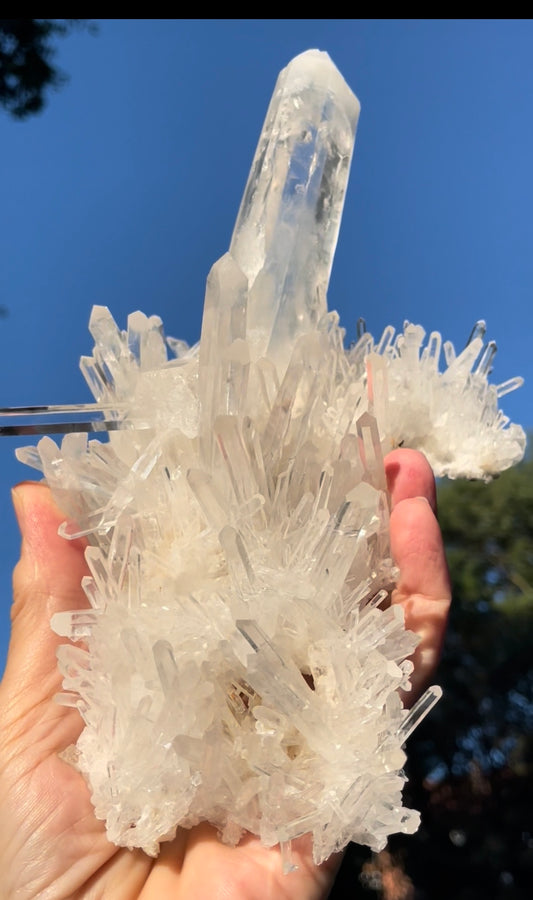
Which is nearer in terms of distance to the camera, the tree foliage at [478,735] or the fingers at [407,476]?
the fingers at [407,476]

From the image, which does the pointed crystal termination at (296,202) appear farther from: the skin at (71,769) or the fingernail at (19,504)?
the fingernail at (19,504)

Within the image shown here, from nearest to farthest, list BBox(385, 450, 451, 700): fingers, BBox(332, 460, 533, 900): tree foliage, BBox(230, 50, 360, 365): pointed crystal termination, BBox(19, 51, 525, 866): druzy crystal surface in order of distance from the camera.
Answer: BBox(19, 51, 525, 866): druzy crystal surface, BBox(385, 450, 451, 700): fingers, BBox(230, 50, 360, 365): pointed crystal termination, BBox(332, 460, 533, 900): tree foliage

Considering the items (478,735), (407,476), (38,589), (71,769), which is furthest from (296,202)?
(478,735)

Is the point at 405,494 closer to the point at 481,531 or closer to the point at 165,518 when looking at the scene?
the point at 165,518

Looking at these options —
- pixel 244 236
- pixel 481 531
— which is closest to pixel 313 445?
pixel 244 236

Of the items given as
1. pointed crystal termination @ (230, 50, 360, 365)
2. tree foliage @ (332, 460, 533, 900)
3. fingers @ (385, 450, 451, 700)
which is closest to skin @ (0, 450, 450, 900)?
fingers @ (385, 450, 451, 700)

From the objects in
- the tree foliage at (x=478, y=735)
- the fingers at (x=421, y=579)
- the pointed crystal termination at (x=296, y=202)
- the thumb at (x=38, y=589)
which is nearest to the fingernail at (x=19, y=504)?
the thumb at (x=38, y=589)

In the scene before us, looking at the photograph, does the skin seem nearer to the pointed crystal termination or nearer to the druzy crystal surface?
the druzy crystal surface

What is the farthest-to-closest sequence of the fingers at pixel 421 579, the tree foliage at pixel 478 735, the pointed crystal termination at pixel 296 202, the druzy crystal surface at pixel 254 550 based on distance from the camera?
the tree foliage at pixel 478 735 → the pointed crystal termination at pixel 296 202 → the fingers at pixel 421 579 → the druzy crystal surface at pixel 254 550

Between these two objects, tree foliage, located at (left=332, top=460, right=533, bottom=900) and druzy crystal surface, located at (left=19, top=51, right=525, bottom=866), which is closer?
druzy crystal surface, located at (left=19, top=51, right=525, bottom=866)
